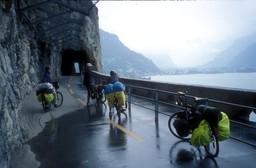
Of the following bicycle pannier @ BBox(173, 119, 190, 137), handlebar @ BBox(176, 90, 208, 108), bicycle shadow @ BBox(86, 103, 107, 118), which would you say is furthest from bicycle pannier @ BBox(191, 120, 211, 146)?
bicycle shadow @ BBox(86, 103, 107, 118)

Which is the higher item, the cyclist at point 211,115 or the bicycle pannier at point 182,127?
the cyclist at point 211,115

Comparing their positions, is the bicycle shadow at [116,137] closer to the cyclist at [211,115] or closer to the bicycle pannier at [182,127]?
the bicycle pannier at [182,127]

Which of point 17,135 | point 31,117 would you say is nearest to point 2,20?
point 17,135

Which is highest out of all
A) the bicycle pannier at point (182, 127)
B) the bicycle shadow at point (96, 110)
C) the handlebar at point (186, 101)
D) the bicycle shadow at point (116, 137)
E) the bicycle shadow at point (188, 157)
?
the handlebar at point (186, 101)

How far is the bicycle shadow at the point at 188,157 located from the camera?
618 cm

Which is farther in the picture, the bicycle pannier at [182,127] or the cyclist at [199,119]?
the bicycle pannier at [182,127]

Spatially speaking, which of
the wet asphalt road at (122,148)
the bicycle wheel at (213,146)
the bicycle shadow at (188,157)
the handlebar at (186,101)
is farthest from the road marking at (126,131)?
the bicycle wheel at (213,146)

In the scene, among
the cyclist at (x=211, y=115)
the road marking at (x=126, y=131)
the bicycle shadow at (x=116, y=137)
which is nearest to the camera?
the cyclist at (x=211, y=115)

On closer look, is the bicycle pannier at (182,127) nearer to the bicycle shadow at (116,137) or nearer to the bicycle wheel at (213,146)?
the bicycle wheel at (213,146)

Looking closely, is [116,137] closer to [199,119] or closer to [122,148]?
[122,148]

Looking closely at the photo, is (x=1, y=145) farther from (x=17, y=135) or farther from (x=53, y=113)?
(x=53, y=113)

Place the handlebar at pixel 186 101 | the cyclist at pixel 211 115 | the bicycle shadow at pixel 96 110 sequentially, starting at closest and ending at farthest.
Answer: the cyclist at pixel 211 115
the handlebar at pixel 186 101
the bicycle shadow at pixel 96 110

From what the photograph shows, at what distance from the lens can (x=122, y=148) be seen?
765cm

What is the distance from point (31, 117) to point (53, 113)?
1.40m
